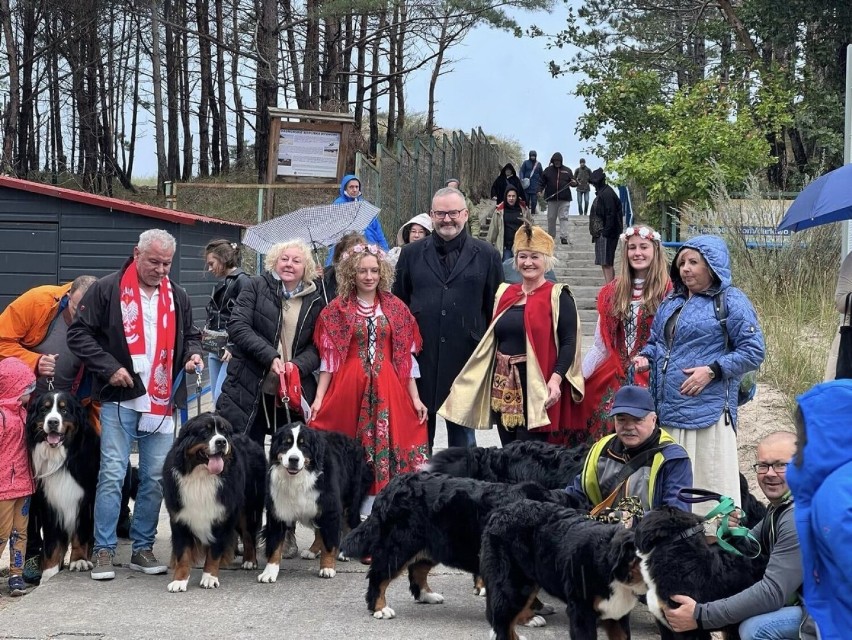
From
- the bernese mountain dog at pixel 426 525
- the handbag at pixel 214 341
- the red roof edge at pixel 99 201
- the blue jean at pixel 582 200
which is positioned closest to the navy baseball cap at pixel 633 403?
the bernese mountain dog at pixel 426 525

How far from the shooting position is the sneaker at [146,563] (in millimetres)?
6688

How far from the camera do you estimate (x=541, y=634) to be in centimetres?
545

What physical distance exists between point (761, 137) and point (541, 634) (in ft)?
52.4

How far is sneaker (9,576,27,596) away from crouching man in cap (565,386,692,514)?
3333 mm

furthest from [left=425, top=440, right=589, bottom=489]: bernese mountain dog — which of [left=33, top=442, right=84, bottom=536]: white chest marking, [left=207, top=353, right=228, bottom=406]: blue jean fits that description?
[left=207, top=353, right=228, bottom=406]: blue jean

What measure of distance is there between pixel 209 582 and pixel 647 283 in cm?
303

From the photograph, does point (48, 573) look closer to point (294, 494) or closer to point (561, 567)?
point (294, 494)

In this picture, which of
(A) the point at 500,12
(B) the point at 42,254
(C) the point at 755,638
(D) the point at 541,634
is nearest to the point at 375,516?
(D) the point at 541,634

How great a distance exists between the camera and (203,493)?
20.6ft

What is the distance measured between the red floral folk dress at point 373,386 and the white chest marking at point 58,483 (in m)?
1.49

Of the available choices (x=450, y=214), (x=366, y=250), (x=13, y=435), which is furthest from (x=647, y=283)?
(x=13, y=435)

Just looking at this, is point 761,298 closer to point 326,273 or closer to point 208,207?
point 326,273

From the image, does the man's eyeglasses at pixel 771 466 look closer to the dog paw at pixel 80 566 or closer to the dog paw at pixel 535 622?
the dog paw at pixel 535 622

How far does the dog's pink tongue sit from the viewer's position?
20.6 feet
